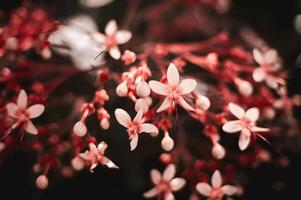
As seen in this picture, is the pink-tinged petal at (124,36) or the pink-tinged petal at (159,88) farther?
the pink-tinged petal at (124,36)

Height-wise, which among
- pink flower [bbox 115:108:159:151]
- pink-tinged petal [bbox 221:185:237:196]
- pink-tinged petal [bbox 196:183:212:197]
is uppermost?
pink flower [bbox 115:108:159:151]

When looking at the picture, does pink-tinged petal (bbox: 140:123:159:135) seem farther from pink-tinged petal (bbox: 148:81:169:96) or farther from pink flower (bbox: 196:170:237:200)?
pink flower (bbox: 196:170:237:200)

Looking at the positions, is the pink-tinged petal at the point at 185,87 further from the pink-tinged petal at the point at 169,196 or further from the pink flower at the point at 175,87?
the pink-tinged petal at the point at 169,196

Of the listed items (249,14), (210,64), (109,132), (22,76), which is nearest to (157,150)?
(109,132)

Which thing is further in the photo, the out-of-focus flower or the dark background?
the out-of-focus flower

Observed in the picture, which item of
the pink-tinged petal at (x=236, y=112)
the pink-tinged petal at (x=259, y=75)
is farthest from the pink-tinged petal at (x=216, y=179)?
the pink-tinged petal at (x=259, y=75)

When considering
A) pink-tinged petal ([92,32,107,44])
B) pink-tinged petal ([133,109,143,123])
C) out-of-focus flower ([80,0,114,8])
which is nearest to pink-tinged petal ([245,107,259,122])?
pink-tinged petal ([133,109,143,123])

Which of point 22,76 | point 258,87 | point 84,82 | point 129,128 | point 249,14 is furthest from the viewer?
point 249,14

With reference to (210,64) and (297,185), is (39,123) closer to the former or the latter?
(210,64)
